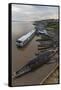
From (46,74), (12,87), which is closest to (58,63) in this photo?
(46,74)

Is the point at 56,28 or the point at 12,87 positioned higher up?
the point at 56,28

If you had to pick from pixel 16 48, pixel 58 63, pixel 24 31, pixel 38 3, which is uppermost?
pixel 38 3

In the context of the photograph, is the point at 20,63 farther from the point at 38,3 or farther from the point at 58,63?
the point at 38,3

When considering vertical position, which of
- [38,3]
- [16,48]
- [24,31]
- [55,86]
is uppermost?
[38,3]

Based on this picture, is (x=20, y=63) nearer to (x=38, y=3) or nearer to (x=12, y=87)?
(x=12, y=87)

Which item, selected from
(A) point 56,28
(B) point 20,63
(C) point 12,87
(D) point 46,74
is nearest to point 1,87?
(C) point 12,87

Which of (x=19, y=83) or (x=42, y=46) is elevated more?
(x=42, y=46)

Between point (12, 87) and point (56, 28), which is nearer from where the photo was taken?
point (12, 87)

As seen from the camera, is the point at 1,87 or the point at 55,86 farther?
the point at 55,86

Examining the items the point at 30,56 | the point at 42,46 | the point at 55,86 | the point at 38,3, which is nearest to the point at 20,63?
the point at 30,56
